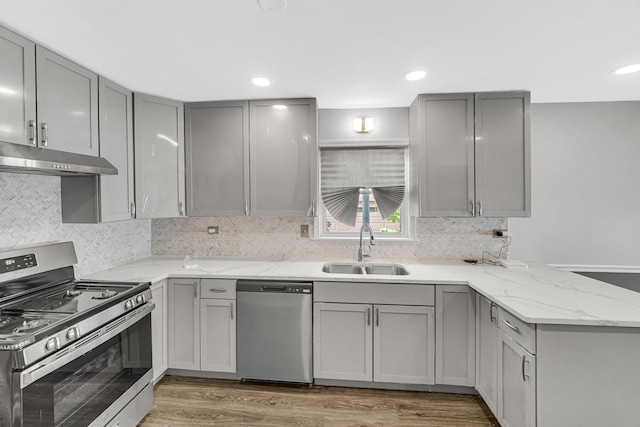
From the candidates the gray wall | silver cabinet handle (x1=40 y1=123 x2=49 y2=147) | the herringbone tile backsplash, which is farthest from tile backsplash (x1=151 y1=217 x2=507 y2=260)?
silver cabinet handle (x1=40 y1=123 x2=49 y2=147)

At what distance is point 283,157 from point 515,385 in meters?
2.29

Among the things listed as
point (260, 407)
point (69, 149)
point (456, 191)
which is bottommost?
point (260, 407)

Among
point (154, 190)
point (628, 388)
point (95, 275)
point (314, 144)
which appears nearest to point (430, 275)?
point (628, 388)

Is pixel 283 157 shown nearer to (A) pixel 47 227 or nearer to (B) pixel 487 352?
(A) pixel 47 227

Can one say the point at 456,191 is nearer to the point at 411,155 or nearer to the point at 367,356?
the point at 411,155

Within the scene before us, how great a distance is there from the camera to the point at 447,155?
2.58 m

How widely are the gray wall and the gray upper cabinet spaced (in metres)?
0.42

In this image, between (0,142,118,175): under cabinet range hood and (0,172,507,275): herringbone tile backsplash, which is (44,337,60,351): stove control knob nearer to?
(0,142,118,175): under cabinet range hood

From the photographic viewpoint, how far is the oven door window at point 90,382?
4.36 feet

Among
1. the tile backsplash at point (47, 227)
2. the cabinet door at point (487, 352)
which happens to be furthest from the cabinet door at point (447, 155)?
the tile backsplash at point (47, 227)

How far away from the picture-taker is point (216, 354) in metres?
2.45

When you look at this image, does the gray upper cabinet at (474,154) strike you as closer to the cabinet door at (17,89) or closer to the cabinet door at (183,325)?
the cabinet door at (183,325)

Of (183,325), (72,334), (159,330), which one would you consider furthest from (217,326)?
(72,334)

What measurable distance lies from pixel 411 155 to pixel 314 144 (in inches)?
37.6
